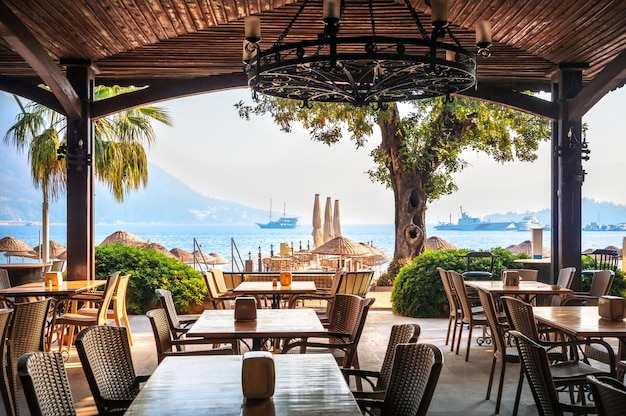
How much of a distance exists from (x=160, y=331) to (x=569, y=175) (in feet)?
20.4

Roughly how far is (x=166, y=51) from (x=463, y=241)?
63.0 meters

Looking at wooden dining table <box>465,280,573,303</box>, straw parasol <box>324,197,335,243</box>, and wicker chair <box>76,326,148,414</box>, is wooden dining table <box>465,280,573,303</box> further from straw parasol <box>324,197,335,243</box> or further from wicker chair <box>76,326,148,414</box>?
straw parasol <box>324,197,335,243</box>

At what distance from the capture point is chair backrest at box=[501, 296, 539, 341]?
4.65 meters

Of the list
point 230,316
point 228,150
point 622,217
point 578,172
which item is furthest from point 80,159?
point 622,217

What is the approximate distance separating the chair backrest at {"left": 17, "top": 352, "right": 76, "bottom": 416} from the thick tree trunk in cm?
1345

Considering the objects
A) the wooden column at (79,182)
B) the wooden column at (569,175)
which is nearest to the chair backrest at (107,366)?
the wooden column at (79,182)

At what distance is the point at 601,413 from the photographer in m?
2.19

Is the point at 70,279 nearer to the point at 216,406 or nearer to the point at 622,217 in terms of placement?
the point at 216,406

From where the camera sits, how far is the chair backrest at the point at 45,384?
2.55m

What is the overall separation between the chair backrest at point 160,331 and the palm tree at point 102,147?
29.5ft

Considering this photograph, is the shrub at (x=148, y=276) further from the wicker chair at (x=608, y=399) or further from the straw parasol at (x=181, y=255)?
the straw parasol at (x=181, y=255)

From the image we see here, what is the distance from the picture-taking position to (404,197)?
1638 centimetres

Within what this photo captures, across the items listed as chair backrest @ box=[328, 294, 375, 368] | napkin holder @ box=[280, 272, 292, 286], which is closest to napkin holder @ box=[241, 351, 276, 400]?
chair backrest @ box=[328, 294, 375, 368]

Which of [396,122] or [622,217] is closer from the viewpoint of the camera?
[396,122]
